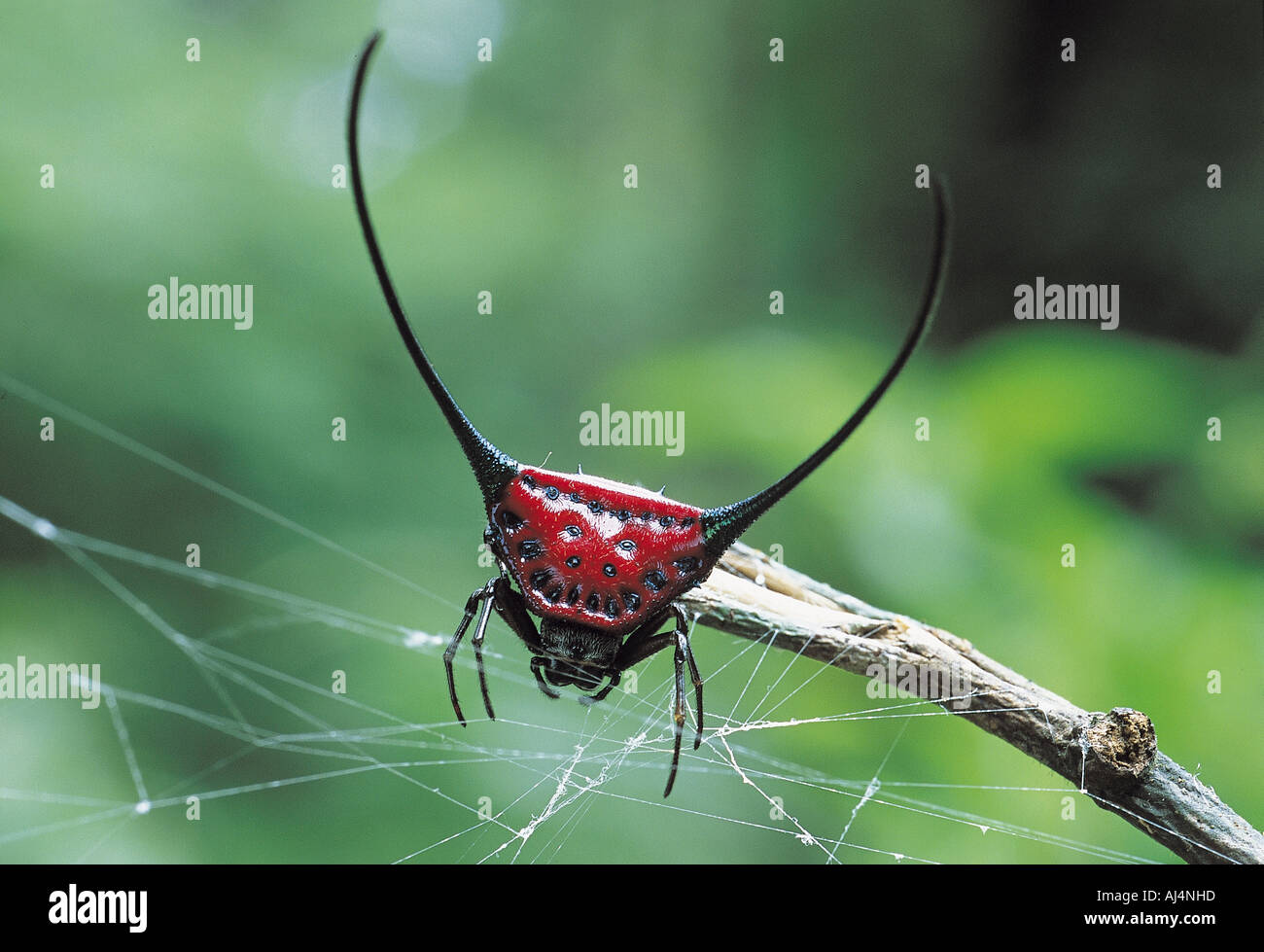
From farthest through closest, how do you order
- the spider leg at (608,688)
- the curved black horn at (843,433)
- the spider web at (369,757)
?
1. the spider web at (369,757)
2. the spider leg at (608,688)
3. the curved black horn at (843,433)

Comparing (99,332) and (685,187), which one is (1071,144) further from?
(99,332)

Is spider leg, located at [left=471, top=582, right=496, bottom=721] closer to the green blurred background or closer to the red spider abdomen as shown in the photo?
the red spider abdomen

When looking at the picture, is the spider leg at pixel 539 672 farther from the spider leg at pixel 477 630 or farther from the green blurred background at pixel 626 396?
the green blurred background at pixel 626 396

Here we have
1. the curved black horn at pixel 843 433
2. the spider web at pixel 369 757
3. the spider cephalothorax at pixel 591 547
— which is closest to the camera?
the curved black horn at pixel 843 433

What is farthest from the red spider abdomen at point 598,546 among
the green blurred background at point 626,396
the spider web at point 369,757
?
the spider web at point 369,757

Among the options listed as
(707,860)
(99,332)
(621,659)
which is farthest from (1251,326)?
(99,332)

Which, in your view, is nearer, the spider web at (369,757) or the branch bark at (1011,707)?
the branch bark at (1011,707)
